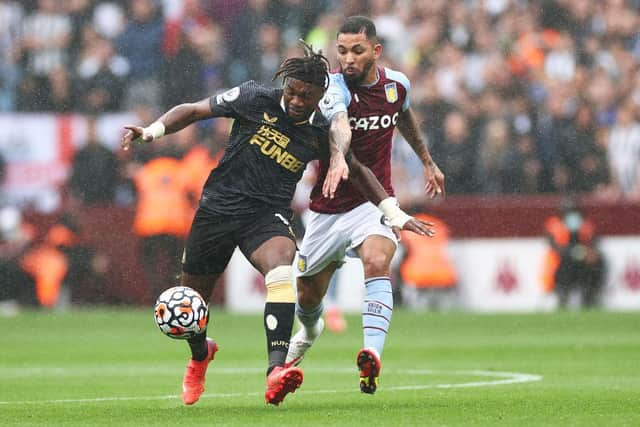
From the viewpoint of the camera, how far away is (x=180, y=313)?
870cm

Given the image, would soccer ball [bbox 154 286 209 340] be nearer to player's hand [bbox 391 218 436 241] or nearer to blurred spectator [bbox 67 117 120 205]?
player's hand [bbox 391 218 436 241]

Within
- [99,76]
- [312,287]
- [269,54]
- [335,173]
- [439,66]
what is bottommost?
[312,287]

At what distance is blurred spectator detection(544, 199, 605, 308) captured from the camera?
2023cm

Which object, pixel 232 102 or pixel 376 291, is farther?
pixel 376 291

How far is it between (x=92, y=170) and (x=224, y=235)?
12330mm

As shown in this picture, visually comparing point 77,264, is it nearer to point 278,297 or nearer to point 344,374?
point 344,374

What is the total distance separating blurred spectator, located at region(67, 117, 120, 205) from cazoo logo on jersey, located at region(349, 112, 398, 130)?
11.6m

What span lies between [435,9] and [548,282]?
4793mm

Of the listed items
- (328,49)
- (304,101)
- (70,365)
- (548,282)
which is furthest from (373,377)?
(548,282)

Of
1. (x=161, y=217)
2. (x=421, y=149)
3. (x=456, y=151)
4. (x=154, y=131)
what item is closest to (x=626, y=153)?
(x=456, y=151)

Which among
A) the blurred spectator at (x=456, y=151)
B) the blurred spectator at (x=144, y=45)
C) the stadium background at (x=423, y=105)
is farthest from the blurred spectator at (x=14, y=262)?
the blurred spectator at (x=456, y=151)

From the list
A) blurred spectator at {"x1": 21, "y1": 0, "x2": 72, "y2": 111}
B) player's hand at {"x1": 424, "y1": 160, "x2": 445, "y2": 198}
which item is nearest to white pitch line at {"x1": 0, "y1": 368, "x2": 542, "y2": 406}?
player's hand at {"x1": 424, "y1": 160, "x2": 445, "y2": 198}

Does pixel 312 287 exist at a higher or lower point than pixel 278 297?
higher

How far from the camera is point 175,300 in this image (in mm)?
8734
